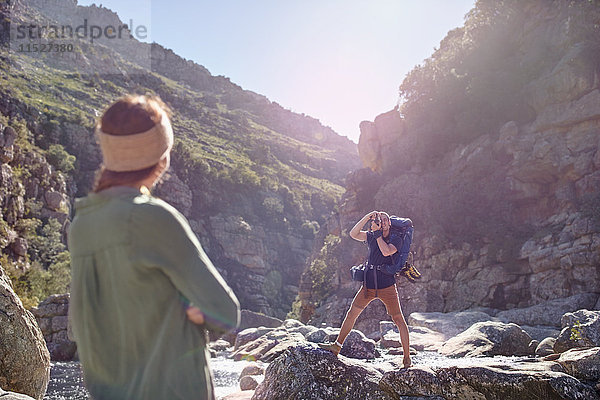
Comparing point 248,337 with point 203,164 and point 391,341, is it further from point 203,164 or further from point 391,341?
point 203,164

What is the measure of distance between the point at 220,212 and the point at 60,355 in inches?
2167

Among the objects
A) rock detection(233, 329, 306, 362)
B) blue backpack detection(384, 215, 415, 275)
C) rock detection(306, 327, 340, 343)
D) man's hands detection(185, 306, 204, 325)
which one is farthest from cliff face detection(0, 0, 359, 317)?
man's hands detection(185, 306, 204, 325)

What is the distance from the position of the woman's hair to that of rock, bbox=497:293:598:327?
22531 mm

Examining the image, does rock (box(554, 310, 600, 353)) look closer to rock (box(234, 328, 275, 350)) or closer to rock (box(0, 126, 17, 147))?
rock (box(234, 328, 275, 350))

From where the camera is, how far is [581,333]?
969 centimetres

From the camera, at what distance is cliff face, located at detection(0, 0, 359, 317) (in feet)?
219

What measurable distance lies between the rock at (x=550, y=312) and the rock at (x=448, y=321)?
1953 mm

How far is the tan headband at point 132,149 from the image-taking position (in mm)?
2012

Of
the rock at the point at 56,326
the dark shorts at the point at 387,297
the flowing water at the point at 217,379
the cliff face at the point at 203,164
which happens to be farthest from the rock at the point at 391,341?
the cliff face at the point at 203,164

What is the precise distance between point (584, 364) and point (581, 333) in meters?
2.86

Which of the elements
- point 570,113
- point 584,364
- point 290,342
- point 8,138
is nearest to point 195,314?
point 584,364

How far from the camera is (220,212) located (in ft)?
265

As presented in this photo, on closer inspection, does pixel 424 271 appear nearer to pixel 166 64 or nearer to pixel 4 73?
pixel 4 73

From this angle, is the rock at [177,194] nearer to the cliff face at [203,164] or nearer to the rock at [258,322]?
the cliff face at [203,164]
